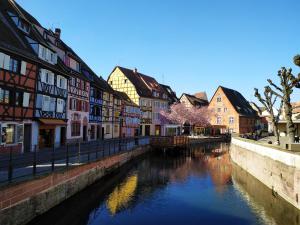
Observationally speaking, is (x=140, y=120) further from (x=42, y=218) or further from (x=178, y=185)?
(x=42, y=218)

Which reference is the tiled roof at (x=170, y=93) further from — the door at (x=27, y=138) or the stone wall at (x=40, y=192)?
the stone wall at (x=40, y=192)

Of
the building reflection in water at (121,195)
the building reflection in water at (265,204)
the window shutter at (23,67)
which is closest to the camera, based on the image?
the building reflection in water at (265,204)

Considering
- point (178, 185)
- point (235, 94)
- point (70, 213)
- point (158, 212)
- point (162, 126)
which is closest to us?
point (70, 213)

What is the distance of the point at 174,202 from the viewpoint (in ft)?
64.0

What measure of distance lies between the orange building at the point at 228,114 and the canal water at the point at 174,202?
50.8m

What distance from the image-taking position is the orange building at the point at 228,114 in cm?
7838

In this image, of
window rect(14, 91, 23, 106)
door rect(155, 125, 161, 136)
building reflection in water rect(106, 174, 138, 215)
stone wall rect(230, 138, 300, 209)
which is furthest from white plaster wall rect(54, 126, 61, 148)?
door rect(155, 125, 161, 136)

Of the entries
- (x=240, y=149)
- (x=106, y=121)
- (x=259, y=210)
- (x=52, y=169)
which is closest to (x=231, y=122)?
(x=106, y=121)

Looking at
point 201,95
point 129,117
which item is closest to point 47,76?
point 129,117

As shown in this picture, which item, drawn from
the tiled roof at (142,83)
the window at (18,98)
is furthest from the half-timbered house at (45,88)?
the tiled roof at (142,83)

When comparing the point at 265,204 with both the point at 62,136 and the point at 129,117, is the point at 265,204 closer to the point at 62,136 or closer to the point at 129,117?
the point at 62,136

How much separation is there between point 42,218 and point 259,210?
1184 centimetres

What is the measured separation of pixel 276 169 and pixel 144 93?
155 feet

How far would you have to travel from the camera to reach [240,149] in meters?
34.9
